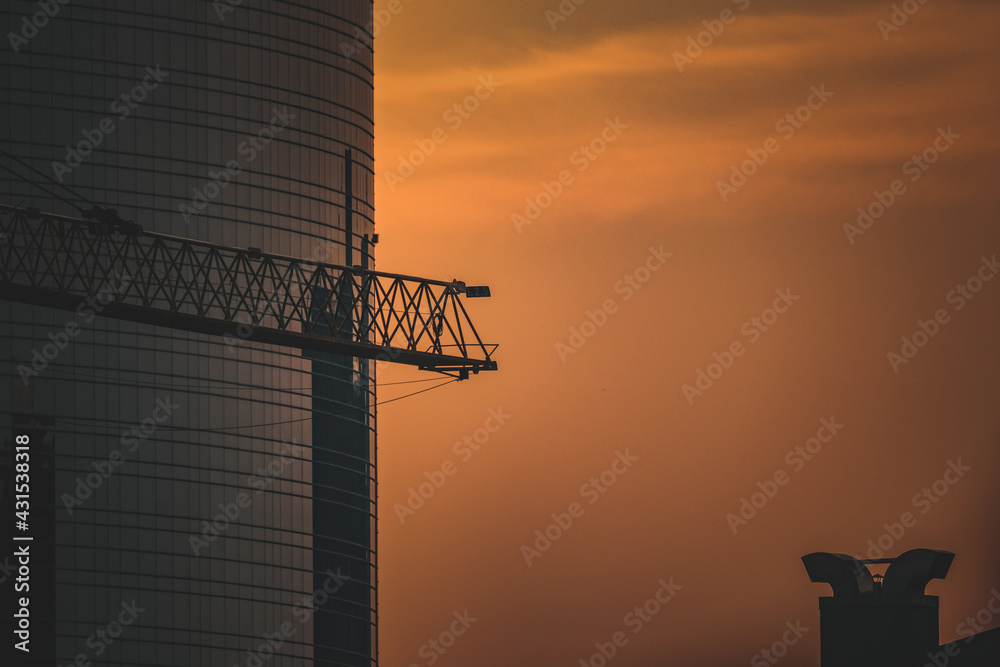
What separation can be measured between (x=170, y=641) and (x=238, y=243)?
34801mm

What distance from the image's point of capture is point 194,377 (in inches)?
5477

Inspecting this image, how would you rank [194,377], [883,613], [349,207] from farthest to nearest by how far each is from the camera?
[349,207] → [194,377] → [883,613]

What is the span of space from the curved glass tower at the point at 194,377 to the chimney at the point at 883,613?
9237 cm

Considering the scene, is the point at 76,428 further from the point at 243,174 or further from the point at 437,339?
the point at 437,339

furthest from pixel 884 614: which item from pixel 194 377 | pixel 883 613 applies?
pixel 194 377

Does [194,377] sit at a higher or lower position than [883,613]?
higher

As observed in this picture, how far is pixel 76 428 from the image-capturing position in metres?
130

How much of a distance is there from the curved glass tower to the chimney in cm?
9237

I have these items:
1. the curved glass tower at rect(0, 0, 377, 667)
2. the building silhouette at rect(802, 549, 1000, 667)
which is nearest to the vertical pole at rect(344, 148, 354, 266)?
the curved glass tower at rect(0, 0, 377, 667)

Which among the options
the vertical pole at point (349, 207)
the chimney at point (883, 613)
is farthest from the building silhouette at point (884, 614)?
the vertical pole at point (349, 207)

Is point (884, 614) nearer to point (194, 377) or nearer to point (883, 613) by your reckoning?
point (883, 613)

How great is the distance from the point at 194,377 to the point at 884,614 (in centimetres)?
10288

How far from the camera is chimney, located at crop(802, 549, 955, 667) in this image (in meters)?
42.2

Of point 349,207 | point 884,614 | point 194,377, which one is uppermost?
point 349,207
